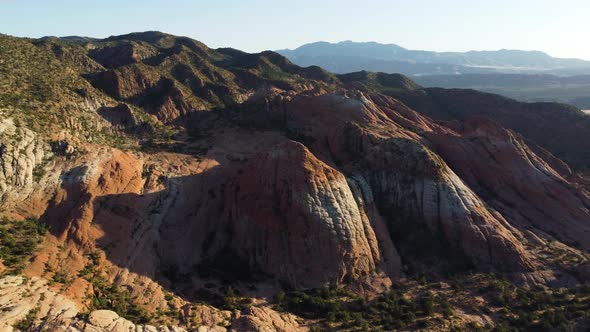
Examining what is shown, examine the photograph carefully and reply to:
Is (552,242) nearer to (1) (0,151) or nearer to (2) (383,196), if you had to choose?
(2) (383,196)

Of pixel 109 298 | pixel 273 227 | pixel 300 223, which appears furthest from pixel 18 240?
pixel 300 223

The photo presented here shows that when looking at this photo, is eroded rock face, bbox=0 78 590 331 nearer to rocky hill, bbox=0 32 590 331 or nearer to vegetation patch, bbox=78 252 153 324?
rocky hill, bbox=0 32 590 331

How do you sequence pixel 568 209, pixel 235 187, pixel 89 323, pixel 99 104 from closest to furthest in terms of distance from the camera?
pixel 89 323 → pixel 235 187 → pixel 568 209 → pixel 99 104

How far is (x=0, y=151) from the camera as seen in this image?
41.1 meters

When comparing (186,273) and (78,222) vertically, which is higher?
(78,222)

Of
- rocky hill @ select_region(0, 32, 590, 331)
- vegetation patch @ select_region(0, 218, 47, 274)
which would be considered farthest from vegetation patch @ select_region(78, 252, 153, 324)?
vegetation patch @ select_region(0, 218, 47, 274)

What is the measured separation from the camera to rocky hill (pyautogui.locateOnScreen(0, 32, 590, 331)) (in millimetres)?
35250

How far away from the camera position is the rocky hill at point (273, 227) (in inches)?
1388

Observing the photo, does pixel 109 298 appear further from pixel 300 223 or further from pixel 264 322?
pixel 300 223

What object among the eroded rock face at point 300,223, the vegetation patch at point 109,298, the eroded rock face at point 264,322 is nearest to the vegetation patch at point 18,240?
the vegetation patch at point 109,298

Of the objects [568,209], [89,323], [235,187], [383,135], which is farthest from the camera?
[383,135]

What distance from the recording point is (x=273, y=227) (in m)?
43.5

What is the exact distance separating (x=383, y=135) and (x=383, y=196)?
13161 millimetres

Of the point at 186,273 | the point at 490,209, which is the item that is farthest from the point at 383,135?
the point at 186,273
